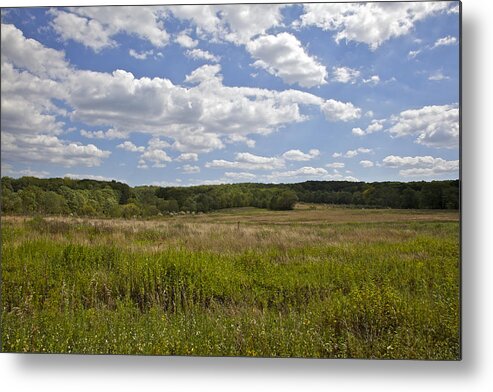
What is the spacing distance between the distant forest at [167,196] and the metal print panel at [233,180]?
0.02 meters

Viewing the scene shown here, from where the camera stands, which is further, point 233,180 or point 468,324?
point 233,180

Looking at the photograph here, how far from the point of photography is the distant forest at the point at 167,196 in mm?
4406

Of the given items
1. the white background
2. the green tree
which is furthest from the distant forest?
the white background

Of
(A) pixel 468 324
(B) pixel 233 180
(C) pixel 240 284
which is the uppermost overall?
(B) pixel 233 180

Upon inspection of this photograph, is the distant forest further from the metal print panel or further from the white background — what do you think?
the white background

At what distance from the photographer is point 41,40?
179 inches

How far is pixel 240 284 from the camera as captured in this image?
4449 millimetres

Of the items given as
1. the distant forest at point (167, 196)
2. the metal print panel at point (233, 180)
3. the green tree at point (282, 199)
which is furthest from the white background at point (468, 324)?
the green tree at point (282, 199)

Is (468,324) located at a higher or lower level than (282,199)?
lower

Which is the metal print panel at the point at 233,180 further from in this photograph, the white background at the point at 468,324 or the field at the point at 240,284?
the white background at the point at 468,324

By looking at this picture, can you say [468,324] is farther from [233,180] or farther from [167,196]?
[167,196]

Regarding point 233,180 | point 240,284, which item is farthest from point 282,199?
point 240,284

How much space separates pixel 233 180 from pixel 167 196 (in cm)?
57

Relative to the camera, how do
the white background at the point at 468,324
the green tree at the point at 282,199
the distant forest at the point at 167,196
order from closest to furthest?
the white background at the point at 468,324, the distant forest at the point at 167,196, the green tree at the point at 282,199
